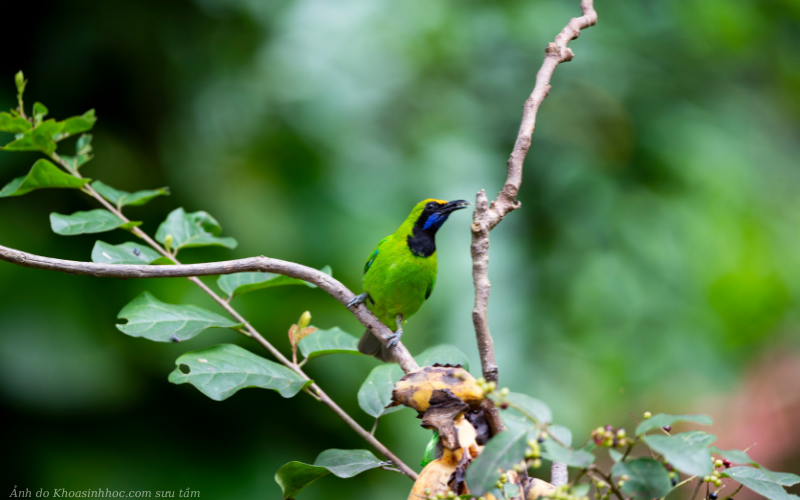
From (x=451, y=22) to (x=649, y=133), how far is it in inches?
50.3

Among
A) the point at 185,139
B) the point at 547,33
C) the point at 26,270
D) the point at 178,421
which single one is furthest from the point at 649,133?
the point at 26,270

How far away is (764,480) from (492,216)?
58 centimetres

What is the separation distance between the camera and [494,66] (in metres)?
3.38

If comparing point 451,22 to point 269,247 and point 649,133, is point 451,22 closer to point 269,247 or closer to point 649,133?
point 649,133

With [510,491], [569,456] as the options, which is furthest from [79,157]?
[569,456]

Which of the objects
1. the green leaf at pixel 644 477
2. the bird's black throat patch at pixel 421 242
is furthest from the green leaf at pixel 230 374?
the bird's black throat patch at pixel 421 242

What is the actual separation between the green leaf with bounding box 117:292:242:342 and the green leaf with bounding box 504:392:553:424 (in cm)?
94

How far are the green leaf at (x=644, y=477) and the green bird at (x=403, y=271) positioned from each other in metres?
1.55

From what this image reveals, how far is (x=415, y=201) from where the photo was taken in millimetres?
3170

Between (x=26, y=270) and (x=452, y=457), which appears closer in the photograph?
(x=452, y=457)

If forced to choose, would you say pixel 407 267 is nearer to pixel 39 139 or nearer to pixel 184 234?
pixel 184 234

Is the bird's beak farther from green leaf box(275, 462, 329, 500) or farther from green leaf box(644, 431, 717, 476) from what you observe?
green leaf box(644, 431, 717, 476)

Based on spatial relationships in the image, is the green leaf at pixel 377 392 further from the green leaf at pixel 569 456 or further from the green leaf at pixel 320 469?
the green leaf at pixel 569 456

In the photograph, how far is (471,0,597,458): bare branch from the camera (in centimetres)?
97
